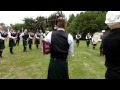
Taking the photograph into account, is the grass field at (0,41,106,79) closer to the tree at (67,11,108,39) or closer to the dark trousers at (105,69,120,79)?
the dark trousers at (105,69,120,79)

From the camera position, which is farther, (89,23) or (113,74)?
(89,23)

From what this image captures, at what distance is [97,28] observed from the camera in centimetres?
4897

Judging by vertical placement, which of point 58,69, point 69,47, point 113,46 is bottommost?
point 58,69

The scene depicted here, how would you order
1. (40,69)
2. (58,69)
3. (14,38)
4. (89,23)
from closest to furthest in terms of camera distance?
(58,69) < (40,69) < (14,38) < (89,23)

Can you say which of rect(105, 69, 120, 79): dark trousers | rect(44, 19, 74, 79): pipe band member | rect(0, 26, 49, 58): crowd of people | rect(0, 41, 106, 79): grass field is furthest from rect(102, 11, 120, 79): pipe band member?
rect(0, 26, 49, 58): crowd of people

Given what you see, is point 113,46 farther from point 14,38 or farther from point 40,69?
point 14,38

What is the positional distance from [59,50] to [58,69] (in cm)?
36

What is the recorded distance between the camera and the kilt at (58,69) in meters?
4.79

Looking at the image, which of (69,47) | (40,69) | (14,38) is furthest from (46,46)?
(14,38)

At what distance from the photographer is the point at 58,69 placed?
190 inches

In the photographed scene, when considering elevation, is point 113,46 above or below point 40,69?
above
